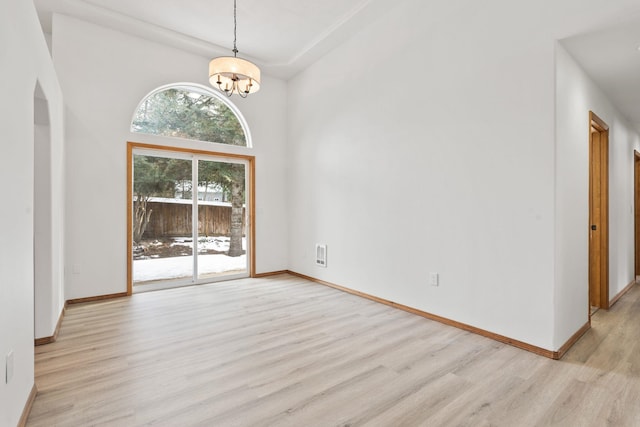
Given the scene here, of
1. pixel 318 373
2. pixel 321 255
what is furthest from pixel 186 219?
pixel 318 373

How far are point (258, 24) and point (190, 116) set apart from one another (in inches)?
68.1

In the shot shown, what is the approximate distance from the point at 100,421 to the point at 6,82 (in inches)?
72.5

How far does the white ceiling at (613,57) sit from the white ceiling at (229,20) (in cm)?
210

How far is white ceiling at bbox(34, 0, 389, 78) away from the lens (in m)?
3.88

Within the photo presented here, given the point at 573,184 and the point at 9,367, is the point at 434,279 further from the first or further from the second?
the point at 9,367

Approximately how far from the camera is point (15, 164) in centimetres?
176

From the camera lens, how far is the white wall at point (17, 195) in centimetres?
157

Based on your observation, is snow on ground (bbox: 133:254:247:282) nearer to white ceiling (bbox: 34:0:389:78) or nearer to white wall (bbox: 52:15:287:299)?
white wall (bbox: 52:15:287:299)

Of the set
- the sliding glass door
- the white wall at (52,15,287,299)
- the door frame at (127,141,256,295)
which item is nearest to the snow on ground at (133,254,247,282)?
the sliding glass door

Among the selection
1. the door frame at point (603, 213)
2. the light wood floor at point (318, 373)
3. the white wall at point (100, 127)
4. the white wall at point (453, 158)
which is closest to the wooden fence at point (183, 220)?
the white wall at point (100, 127)

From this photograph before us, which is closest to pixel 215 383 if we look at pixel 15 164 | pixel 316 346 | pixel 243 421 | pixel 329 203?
pixel 243 421

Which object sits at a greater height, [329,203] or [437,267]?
[329,203]

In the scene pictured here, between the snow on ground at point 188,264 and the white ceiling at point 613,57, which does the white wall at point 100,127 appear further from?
the white ceiling at point 613,57

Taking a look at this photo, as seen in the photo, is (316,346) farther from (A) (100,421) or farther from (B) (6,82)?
(B) (6,82)
